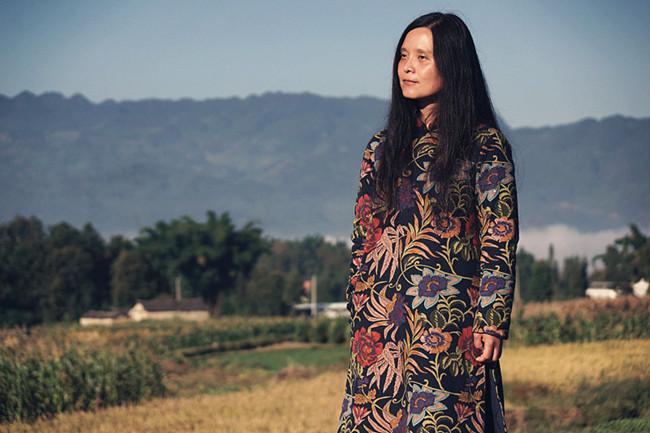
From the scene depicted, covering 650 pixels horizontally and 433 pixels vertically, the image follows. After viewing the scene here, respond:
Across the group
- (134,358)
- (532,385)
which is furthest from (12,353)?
(532,385)

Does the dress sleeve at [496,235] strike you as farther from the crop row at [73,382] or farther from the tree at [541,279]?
the tree at [541,279]

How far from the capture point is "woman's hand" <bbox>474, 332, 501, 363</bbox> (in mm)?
2512

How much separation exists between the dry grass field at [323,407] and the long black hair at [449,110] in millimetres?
3466

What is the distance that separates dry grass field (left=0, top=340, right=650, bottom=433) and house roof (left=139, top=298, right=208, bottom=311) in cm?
5091

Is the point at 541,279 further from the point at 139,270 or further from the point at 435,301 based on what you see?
the point at 435,301

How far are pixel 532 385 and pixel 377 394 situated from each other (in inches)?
223

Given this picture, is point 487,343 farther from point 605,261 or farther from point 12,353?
point 605,261

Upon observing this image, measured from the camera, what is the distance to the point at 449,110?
2.76 metres

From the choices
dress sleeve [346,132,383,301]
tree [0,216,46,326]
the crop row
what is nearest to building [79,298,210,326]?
tree [0,216,46,326]

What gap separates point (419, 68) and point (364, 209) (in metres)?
0.57

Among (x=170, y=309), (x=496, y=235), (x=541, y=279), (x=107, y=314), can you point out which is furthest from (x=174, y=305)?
(x=496, y=235)

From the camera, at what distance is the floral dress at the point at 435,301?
2.54 metres

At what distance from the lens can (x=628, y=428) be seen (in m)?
5.26

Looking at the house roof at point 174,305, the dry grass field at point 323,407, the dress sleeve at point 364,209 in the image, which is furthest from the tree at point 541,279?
the dress sleeve at point 364,209
